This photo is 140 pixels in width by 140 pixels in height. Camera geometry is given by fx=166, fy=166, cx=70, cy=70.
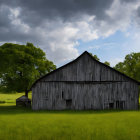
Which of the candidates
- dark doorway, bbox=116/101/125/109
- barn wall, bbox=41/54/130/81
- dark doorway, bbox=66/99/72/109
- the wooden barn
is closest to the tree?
the wooden barn

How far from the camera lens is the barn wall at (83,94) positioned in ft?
82.7

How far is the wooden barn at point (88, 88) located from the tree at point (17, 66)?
34.5 feet

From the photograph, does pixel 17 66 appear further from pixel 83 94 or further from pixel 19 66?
pixel 83 94

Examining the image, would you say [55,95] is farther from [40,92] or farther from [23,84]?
[23,84]

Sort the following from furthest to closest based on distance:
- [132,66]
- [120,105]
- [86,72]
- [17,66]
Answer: [132,66], [17,66], [120,105], [86,72]

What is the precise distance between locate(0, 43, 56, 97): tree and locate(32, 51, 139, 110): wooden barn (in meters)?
10.5

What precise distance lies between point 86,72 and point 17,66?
52.2 feet

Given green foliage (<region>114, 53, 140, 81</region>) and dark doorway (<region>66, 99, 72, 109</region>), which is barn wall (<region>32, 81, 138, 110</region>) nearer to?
dark doorway (<region>66, 99, 72, 109</region>)

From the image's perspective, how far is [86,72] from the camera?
2509 cm

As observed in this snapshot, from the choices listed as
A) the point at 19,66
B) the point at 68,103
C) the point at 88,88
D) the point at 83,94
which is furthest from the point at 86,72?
the point at 19,66

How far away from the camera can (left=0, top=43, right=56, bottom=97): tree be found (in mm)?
33969

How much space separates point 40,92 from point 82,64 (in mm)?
7807

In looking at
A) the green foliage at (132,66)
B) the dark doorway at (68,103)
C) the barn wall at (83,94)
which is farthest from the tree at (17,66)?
the green foliage at (132,66)

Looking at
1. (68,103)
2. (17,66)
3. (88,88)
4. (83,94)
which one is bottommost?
(68,103)
